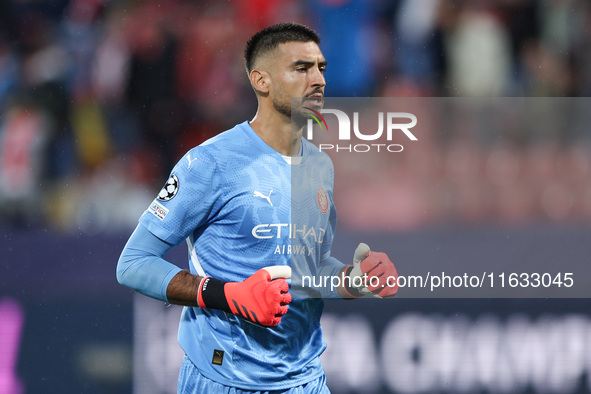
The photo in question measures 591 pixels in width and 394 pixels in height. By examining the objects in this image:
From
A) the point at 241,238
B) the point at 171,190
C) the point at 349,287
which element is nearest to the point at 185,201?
the point at 171,190

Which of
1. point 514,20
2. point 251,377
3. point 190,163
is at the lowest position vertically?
point 251,377

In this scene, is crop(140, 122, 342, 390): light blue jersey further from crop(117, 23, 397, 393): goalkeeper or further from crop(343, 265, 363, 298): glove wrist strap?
crop(343, 265, 363, 298): glove wrist strap

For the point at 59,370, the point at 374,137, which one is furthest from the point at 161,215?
the point at 59,370

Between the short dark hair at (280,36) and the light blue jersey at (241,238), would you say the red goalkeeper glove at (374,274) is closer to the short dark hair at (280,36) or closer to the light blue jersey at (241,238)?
the light blue jersey at (241,238)

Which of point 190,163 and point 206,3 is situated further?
point 206,3

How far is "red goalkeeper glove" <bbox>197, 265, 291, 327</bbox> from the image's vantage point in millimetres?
2635

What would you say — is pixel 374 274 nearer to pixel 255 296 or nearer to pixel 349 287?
pixel 349 287

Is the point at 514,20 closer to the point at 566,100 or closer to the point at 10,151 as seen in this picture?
the point at 566,100

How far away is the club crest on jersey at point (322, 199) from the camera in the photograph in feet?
9.93

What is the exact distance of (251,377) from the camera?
283 centimetres

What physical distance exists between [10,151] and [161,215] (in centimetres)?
273

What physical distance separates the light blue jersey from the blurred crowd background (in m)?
1.91

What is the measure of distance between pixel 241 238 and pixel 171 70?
2.69 meters

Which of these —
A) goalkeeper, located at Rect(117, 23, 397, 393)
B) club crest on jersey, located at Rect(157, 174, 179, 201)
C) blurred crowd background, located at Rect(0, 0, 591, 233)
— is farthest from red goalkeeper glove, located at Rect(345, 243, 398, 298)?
blurred crowd background, located at Rect(0, 0, 591, 233)
